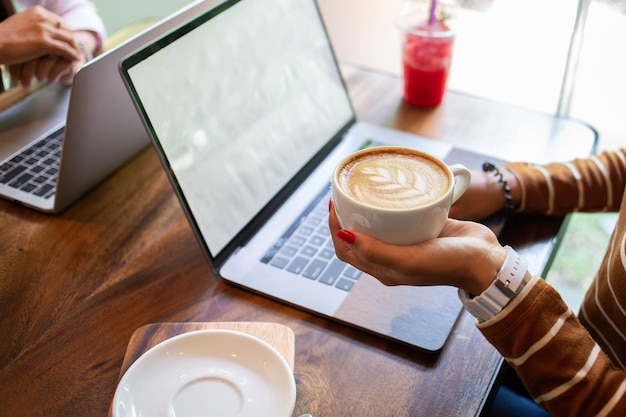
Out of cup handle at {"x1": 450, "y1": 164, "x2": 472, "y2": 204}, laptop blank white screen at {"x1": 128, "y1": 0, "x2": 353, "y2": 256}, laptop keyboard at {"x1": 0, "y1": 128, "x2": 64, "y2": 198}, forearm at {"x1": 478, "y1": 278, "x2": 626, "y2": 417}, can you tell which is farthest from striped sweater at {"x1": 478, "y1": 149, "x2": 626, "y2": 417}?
laptop keyboard at {"x1": 0, "y1": 128, "x2": 64, "y2": 198}

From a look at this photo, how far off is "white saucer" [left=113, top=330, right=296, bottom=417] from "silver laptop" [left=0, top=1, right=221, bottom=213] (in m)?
0.37

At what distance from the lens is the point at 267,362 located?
0.66 m

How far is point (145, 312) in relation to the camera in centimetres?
79

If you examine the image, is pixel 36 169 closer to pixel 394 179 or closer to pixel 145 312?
pixel 145 312

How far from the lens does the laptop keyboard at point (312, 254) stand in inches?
32.4

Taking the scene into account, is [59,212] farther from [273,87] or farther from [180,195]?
[273,87]

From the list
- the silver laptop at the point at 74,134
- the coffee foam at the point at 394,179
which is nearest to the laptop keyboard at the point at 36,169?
the silver laptop at the point at 74,134

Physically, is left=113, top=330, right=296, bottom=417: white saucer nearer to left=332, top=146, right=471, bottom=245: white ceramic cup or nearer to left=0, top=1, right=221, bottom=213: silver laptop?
left=332, top=146, right=471, bottom=245: white ceramic cup

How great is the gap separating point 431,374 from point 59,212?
0.63 metres

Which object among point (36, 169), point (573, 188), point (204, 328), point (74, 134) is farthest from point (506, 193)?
point (36, 169)

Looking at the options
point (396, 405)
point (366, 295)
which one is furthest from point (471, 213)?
point (396, 405)

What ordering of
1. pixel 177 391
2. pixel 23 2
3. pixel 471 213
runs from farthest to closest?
pixel 23 2 < pixel 471 213 < pixel 177 391

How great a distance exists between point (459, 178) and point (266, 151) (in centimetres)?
36

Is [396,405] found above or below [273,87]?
below
